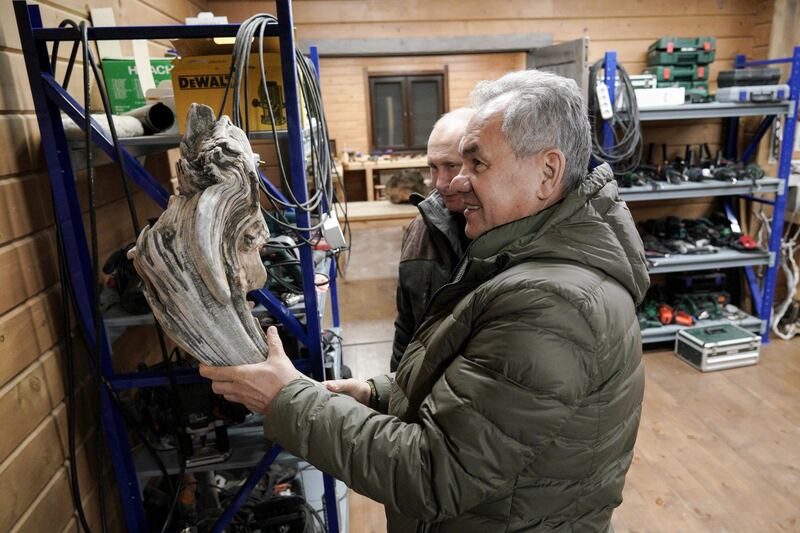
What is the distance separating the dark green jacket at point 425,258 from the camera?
164cm

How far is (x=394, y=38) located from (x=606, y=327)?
3231 mm

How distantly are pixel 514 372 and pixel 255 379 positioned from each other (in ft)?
1.52

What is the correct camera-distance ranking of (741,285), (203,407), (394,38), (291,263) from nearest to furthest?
(203,407)
(291,263)
(394,38)
(741,285)

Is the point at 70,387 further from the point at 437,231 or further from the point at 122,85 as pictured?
the point at 437,231

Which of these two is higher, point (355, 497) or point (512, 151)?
point (512, 151)

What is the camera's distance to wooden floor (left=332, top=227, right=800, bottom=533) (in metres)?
2.27

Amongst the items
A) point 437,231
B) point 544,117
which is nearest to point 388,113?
point 437,231

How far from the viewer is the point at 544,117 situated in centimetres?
95

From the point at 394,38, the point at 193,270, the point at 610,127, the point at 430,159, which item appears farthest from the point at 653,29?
the point at 193,270

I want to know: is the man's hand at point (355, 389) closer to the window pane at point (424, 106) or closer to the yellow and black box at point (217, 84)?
the yellow and black box at point (217, 84)

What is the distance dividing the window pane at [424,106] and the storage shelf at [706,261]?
17.2 feet

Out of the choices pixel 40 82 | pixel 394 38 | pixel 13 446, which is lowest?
pixel 13 446

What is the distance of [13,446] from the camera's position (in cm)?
125

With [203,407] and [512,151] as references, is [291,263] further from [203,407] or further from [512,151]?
[512,151]
